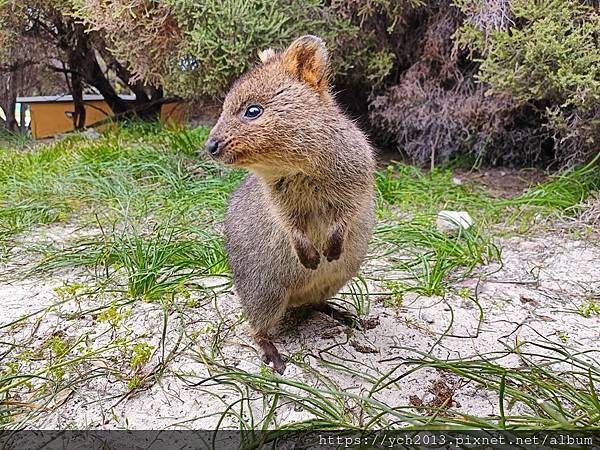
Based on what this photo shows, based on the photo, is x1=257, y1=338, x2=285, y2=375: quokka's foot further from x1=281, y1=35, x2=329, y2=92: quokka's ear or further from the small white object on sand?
the small white object on sand

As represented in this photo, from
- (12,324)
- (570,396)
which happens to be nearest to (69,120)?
(12,324)

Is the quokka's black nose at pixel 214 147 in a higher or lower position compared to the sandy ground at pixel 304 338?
higher

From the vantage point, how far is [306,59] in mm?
2273

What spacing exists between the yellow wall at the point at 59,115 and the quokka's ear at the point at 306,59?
6.28 metres

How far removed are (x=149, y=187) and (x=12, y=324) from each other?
2.38 m

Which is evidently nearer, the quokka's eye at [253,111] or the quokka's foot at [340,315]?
the quokka's eye at [253,111]

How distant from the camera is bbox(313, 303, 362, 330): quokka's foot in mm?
2690

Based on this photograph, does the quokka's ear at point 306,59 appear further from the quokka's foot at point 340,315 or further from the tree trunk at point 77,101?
the tree trunk at point 77,101

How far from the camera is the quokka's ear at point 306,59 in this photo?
226cm

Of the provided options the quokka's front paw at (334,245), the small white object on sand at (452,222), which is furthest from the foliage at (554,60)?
the quokka's front paw at (334,245)

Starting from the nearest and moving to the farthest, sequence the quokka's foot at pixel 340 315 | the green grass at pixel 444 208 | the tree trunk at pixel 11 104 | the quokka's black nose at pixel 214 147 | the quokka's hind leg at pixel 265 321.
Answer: the quokka's black nose at pixel 214 147, the quokka's hind leg at pixel 265 321, the quokka's foot at pixel 340 315, the green grass at pixel 444 208, the tree trunk at pixel 11 104

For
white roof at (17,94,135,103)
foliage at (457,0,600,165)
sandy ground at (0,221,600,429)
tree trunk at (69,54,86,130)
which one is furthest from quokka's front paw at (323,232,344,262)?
white roof at (17,94,135,103)

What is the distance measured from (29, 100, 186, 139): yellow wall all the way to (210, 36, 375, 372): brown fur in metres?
6.26

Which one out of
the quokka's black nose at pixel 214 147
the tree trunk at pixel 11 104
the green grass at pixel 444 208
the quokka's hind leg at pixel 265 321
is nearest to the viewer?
the quokka's black nose at pixel 214 147
